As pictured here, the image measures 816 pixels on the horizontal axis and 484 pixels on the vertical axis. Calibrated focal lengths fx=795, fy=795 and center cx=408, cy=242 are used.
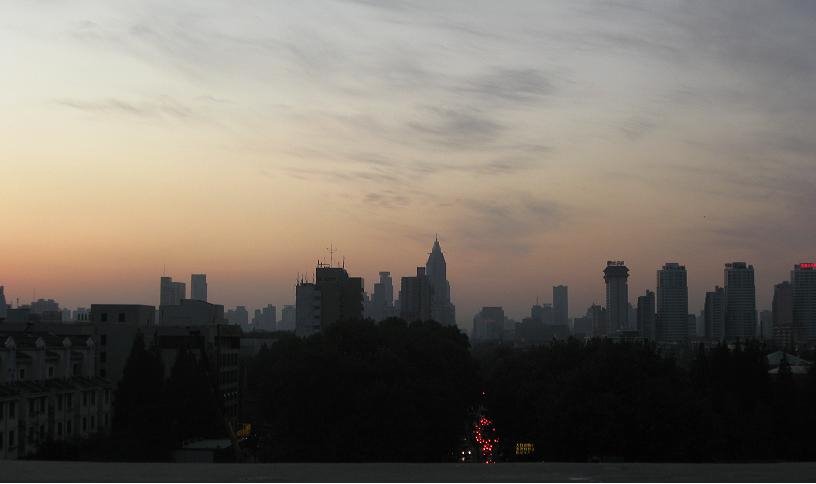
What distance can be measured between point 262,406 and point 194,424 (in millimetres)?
7358

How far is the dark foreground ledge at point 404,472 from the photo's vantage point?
18.4 feet

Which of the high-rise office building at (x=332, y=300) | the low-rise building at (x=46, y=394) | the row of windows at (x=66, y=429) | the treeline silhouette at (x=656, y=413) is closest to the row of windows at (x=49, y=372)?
the low-rise building at (x=46, y=394)

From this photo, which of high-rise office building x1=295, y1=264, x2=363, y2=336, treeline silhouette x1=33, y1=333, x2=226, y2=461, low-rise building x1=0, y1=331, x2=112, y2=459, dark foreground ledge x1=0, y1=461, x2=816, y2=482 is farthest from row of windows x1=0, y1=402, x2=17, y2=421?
high-rise office building x1=295, y1=264, x2=363, y2=336

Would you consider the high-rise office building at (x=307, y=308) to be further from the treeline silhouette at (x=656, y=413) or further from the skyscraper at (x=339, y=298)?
the treeline silhouette at (x=656, y=413)

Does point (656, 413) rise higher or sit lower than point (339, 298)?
lower

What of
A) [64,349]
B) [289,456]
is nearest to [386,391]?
[289,456]

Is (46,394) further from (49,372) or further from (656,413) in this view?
(656,413)

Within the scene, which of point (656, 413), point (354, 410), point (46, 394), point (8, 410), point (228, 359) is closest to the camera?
point (656, 413)

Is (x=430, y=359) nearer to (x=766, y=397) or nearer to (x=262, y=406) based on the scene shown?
(x=262, y=406)

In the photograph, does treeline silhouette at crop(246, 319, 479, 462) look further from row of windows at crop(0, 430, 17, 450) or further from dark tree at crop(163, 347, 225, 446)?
row of windows at crop(0, 430, 17, 450)

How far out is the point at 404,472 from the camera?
230 inches

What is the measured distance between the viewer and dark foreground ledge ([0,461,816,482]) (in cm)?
562

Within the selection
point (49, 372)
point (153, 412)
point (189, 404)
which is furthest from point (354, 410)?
point (49, 372)

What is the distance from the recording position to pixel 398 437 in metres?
29.3
